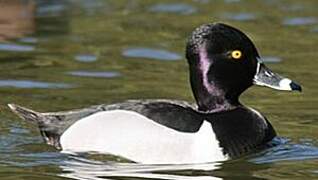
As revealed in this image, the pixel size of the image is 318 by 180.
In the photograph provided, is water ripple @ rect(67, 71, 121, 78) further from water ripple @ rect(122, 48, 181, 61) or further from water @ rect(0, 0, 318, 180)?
water ripple @ rect(122, 48, 181, 61)

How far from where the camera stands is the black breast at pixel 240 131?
347 inches

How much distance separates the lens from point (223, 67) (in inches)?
361

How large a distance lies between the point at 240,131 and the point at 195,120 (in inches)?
15.1

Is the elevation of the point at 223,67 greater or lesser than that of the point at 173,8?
lesser

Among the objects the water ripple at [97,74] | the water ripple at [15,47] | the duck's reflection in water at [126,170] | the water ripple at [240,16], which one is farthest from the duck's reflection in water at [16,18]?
the duck's reflection in water at [126,170]

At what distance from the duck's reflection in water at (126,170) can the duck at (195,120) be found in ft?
0.21

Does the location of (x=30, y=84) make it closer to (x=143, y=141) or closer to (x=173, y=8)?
(x=143, y=141)

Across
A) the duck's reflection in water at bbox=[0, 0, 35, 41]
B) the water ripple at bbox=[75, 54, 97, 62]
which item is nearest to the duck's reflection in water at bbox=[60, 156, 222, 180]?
the water ripple at bbox=[75, 54, 97, 62]

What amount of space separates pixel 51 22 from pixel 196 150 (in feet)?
22.7

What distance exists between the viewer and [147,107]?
29.1 ft

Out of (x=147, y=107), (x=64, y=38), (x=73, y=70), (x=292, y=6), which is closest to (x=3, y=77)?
(x=73, y=70)

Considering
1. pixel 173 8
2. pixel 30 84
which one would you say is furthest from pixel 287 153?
pixel 173 8

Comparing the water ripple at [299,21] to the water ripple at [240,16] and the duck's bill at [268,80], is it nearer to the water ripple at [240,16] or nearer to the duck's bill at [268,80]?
the water ripple at [240,16]

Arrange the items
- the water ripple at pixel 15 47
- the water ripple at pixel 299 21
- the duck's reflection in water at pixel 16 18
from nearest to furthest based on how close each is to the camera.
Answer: the water ripple at pixel 15 47 → the duck's reflection in water at pixel 16 18 → the water ripple at pixel 299 21
